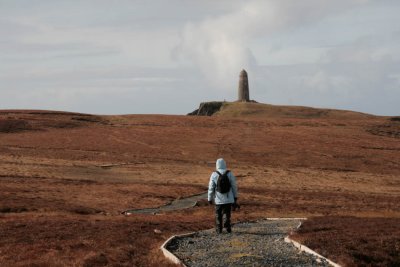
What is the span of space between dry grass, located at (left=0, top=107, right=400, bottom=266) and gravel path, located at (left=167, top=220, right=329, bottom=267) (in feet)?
3.39

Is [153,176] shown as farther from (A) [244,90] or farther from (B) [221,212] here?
(A) [244,90]

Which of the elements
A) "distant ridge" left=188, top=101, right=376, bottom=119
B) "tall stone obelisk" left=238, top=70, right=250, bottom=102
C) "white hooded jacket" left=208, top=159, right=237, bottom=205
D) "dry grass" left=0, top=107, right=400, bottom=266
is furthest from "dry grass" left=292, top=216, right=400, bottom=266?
"tall stone obelisk" left=238, top=70, right=250, bottom=102

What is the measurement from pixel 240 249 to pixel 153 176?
4500 cm

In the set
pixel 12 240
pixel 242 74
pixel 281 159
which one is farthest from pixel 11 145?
pixel 242 74

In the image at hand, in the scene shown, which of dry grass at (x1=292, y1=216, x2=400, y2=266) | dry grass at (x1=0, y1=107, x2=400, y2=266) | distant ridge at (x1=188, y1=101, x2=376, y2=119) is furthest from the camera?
distant ridge at (x1=188, y1=101, x2=376, y2=119)

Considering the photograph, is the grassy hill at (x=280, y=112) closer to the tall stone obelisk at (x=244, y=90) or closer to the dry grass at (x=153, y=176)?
the tall stone obelisk at (x=244, y=90)

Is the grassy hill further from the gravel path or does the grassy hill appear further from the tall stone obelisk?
the gravel path

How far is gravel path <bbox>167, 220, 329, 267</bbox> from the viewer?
54.0 feet

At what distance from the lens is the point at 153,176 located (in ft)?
206

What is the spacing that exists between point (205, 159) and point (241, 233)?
56.3m

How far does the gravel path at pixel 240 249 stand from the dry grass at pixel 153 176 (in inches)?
40.6

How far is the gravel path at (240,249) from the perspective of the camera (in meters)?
16.5

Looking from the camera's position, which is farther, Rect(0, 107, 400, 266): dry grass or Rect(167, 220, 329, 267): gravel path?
Rect(0, 107, 400, 266): dry grass

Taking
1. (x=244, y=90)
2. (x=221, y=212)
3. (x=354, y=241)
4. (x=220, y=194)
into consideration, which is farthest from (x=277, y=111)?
(x=354, y=241)
